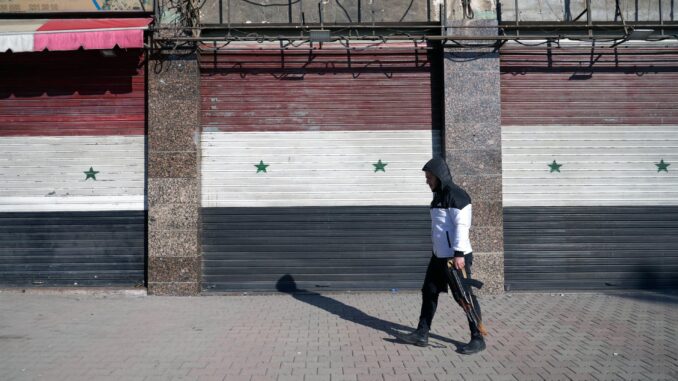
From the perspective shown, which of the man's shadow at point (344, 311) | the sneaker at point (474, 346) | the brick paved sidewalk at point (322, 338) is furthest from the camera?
the man's shadow at point (344, 311)

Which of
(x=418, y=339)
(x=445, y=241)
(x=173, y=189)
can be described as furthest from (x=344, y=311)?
(x=173, y=189)

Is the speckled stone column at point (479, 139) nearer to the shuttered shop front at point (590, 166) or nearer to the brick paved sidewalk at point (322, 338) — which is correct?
the shuttered shop front at point (590, 166)

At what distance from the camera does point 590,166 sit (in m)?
8.80

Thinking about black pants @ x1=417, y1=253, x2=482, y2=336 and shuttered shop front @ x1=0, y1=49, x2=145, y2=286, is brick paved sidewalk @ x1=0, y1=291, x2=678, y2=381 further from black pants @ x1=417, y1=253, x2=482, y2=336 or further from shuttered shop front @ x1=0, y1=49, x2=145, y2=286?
shuttered shop front @ x1=0, y1=49, x2=145, y2=286

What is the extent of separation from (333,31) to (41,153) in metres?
5.03

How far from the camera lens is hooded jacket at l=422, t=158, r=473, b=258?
5.42 meters

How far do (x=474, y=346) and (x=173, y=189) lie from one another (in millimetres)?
5148

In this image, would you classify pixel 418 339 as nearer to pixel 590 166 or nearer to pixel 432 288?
pixel 432 288

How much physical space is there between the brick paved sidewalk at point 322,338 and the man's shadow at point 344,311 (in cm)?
3

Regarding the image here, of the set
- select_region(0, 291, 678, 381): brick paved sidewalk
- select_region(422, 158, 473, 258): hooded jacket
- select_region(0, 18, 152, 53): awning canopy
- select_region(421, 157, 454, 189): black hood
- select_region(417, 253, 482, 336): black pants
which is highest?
select_region(0, 18, 152, 53): awning canopy

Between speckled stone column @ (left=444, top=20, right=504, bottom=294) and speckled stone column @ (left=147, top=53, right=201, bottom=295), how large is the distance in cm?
400

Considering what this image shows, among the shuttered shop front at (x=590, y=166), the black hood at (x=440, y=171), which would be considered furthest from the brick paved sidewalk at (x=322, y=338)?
the black hood at (x=440, y=171)

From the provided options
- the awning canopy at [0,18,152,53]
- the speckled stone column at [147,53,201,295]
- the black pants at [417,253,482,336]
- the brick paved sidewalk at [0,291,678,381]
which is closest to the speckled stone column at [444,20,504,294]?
the brick paved sidewalk at [0,291,678,381]

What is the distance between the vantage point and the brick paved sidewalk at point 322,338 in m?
4.89
